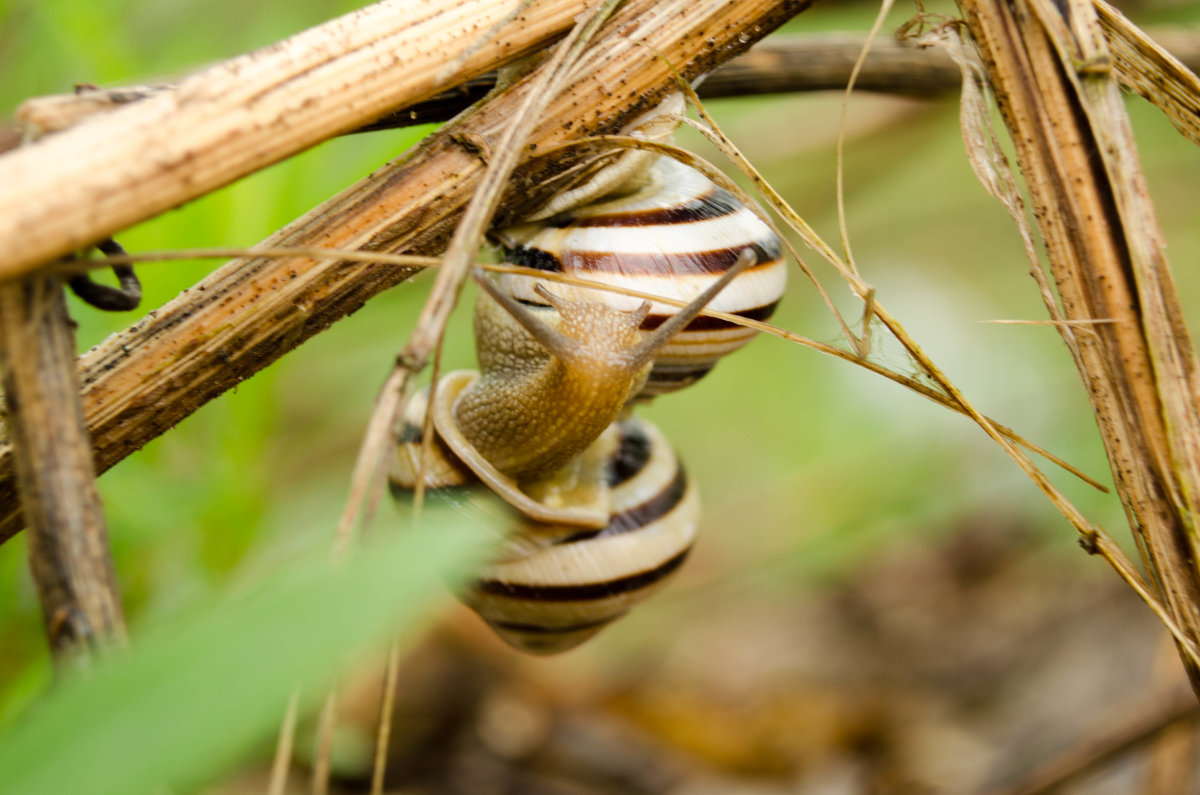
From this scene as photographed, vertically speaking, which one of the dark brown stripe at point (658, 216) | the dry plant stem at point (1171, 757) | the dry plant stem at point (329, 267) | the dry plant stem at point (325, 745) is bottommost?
the dry plant stem at point (1171, 757)

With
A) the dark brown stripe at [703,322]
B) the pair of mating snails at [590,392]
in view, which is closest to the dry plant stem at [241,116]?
the pair of mating snails at [590,392]

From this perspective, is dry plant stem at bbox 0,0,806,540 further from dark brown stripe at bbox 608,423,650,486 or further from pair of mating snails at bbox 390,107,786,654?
dark brown stripe at bbox 608,423,650,486

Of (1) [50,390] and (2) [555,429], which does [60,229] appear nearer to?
(1) [50,390]

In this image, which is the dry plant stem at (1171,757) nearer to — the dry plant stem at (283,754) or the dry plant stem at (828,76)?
the dry plant stem at (828,76)

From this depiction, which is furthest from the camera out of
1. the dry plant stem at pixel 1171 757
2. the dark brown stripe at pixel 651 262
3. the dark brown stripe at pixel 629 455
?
the dry plant stem at pixel 1171 757

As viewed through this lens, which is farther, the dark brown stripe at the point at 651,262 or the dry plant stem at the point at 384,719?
the dark brown stripe at the point at 651,262

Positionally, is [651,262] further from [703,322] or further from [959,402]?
[959,402]
